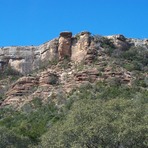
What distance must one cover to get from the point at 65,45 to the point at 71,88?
14623 mm

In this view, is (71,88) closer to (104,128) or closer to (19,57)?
(19,57)

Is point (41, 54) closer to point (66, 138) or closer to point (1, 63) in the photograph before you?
point (1, 63)

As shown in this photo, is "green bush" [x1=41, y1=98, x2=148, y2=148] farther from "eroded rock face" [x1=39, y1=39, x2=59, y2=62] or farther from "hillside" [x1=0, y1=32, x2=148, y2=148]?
"eroded rock face" [x1=39, y1=39, x2=59, y2=62]

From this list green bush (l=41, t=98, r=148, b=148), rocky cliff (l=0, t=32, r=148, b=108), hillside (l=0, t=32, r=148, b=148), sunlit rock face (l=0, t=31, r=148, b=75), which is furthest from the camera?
sunlit rock face (l=0, t=31, r=148, b=75)

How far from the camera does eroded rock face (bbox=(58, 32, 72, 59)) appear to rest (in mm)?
90562

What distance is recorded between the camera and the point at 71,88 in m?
78.4

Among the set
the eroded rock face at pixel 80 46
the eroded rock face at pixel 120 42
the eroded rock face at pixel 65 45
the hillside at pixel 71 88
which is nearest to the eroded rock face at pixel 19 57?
the hillside at pixel 71 88

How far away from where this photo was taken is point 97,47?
8731 centimetres

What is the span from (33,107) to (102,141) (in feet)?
126

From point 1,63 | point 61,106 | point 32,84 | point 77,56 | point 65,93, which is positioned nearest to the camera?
point 61,106

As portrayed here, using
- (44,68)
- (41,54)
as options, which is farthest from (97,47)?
(41,54)

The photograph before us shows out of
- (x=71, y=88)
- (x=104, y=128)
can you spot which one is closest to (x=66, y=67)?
(x=71, y=88)

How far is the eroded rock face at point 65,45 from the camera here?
90562 millimetres

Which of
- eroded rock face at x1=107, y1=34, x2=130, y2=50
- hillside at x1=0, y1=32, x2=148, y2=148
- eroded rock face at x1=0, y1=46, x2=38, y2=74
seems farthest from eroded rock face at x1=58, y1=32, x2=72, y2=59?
eroded rock face at x1=0, y1=46, x2=38, y2=74
